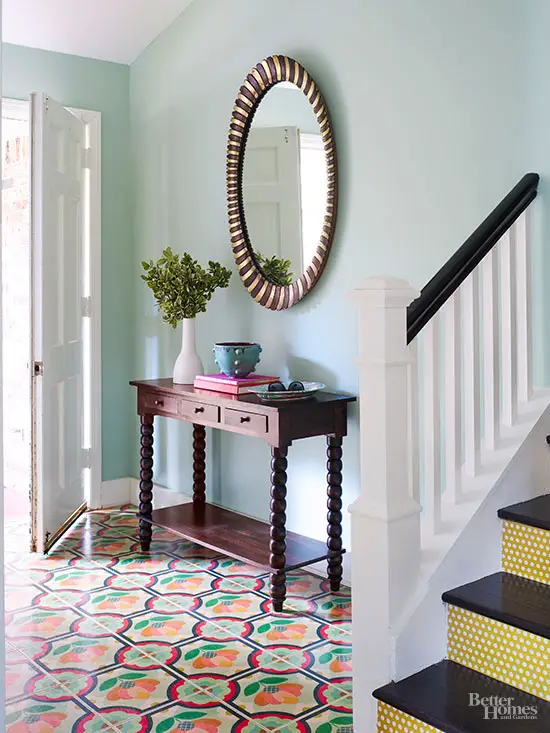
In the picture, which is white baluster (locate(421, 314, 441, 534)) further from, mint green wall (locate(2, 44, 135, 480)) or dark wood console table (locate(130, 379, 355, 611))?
mint green wall (locate(2, 44, 135, 480))

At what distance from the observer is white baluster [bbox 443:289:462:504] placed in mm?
2217

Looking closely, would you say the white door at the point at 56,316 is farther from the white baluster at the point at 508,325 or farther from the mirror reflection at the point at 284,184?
the white baluster at the point at 508,325

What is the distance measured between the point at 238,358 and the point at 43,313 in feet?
3.65

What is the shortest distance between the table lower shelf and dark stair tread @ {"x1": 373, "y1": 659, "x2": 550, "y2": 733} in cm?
109

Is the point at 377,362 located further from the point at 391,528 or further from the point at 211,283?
the point at 211,283

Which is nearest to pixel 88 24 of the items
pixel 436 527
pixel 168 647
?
pixel 168 647

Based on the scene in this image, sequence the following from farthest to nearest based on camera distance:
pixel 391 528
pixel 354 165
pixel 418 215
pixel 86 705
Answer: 1. pixel 354 165
2. pixel 418 215
3. pixel 86 705
4. pixel 391 528

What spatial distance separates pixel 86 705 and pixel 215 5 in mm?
3314

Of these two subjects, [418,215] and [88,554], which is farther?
[88,554]

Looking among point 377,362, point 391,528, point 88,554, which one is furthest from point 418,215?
point 88,554

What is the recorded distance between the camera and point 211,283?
372 cm

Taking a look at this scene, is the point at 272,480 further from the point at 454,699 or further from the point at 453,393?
the point at 454,699

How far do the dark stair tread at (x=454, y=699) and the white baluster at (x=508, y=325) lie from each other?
0.80 metres

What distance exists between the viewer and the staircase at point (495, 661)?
1.80 metres
